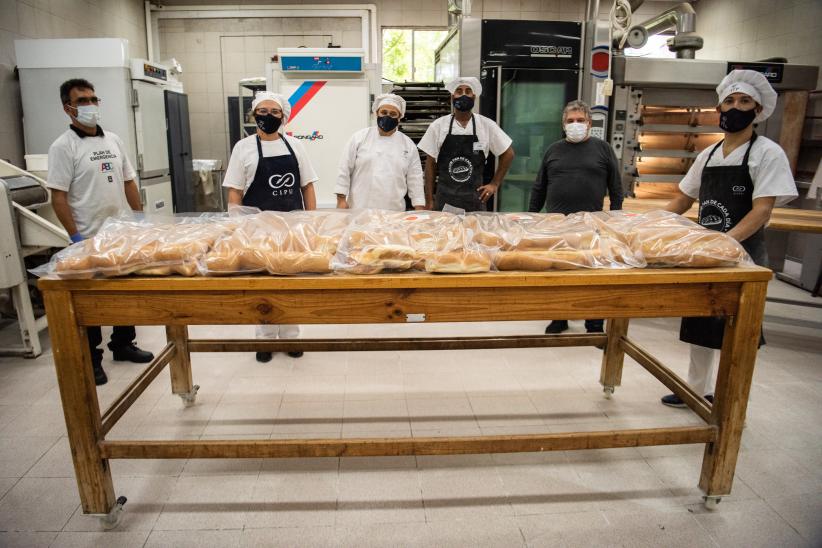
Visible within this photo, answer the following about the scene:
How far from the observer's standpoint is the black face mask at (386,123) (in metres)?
3.31

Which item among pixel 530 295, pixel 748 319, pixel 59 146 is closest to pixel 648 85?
pixel 748 319

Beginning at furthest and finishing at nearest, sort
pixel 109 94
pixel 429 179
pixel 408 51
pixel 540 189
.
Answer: pixel 408 51, pixel 109 94, pixel 429 179, pixel 540 189

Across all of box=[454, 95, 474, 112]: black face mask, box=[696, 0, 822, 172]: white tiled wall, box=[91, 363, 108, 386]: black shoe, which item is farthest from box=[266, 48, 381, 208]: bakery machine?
box=[696, 0, 822, 172]: white tiled wall

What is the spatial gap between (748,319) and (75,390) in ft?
6.98

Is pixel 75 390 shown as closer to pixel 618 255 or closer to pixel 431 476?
pixel 431 476

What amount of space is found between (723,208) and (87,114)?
3224 mm

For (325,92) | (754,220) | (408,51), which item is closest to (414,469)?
(754,220)

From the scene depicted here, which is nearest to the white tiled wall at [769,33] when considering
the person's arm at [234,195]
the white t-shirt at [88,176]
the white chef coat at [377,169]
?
the white chef coat at [377,169]

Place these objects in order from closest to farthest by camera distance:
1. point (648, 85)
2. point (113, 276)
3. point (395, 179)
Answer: point (113, 276) → point (395, 179) → point (648, 85)

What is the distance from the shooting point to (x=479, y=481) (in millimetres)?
2037

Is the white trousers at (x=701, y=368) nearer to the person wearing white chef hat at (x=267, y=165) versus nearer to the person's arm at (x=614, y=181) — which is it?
the person's arm at (x=614, y=181)

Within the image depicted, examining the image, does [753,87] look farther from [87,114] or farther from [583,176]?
[87,114]

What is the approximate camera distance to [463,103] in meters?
3.49

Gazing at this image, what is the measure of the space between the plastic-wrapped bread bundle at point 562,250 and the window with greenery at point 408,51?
6.49 meters
